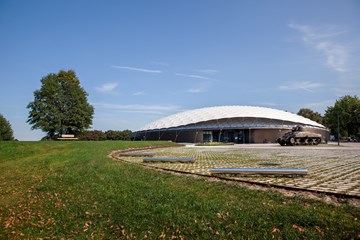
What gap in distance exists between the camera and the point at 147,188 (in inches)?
280

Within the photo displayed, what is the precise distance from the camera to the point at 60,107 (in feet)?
140

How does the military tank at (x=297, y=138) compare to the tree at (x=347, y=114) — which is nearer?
the military tank at (x=297, y=138)

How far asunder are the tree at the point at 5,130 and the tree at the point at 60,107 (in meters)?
27.8

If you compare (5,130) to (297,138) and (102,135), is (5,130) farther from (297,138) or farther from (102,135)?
(297,138)

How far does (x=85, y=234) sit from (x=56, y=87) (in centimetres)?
4313

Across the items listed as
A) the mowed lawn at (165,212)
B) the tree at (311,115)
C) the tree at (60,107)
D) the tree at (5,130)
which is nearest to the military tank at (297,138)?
the mowed lawn at (165,212)

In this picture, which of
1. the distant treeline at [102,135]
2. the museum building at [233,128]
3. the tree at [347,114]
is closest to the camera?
the distant treeline at [102,135]

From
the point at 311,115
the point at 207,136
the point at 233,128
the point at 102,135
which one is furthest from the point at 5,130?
the point at 311,115

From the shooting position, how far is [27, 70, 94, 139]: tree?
134 feet

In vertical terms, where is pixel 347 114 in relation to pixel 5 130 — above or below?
above

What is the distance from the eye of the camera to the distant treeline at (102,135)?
4753cm

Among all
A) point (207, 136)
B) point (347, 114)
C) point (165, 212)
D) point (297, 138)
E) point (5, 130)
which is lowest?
point (165, 212)

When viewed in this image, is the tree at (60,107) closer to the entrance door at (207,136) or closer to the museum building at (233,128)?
the museum building at (233,128)

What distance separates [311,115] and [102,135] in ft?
260
